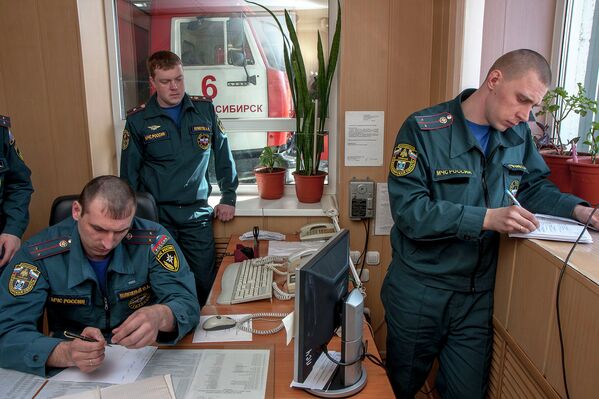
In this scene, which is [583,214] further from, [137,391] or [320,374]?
[137,391]

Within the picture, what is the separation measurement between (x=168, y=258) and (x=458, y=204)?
3.25 feet

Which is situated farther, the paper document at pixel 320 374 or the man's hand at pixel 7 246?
the man's hand at pixel 7 246

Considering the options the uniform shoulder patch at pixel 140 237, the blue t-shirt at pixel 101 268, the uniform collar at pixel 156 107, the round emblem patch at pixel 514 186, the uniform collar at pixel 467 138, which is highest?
the uniform collar at pixel 156 107

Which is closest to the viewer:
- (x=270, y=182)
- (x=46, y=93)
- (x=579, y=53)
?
(x=579, y=53)

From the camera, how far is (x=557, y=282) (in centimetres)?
119

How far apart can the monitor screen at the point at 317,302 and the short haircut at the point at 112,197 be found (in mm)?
628

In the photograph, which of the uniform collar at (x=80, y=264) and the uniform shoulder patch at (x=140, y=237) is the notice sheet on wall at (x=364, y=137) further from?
the uniform collar at (x=80, y=264)

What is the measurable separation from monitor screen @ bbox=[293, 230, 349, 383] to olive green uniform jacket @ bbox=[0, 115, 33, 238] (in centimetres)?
159

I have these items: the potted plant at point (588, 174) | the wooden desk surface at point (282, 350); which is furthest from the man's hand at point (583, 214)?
the wooden desk surface at point (282, 350)

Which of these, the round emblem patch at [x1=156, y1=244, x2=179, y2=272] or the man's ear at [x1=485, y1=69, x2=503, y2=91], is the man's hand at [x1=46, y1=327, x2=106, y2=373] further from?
the man's ear at [x1=485, y1=69, x2=503, y2=91]

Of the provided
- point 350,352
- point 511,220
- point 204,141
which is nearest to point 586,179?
point 511,220

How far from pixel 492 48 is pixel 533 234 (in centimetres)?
110

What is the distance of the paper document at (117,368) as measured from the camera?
1235mm

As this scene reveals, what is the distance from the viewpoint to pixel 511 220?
140 centimetres
